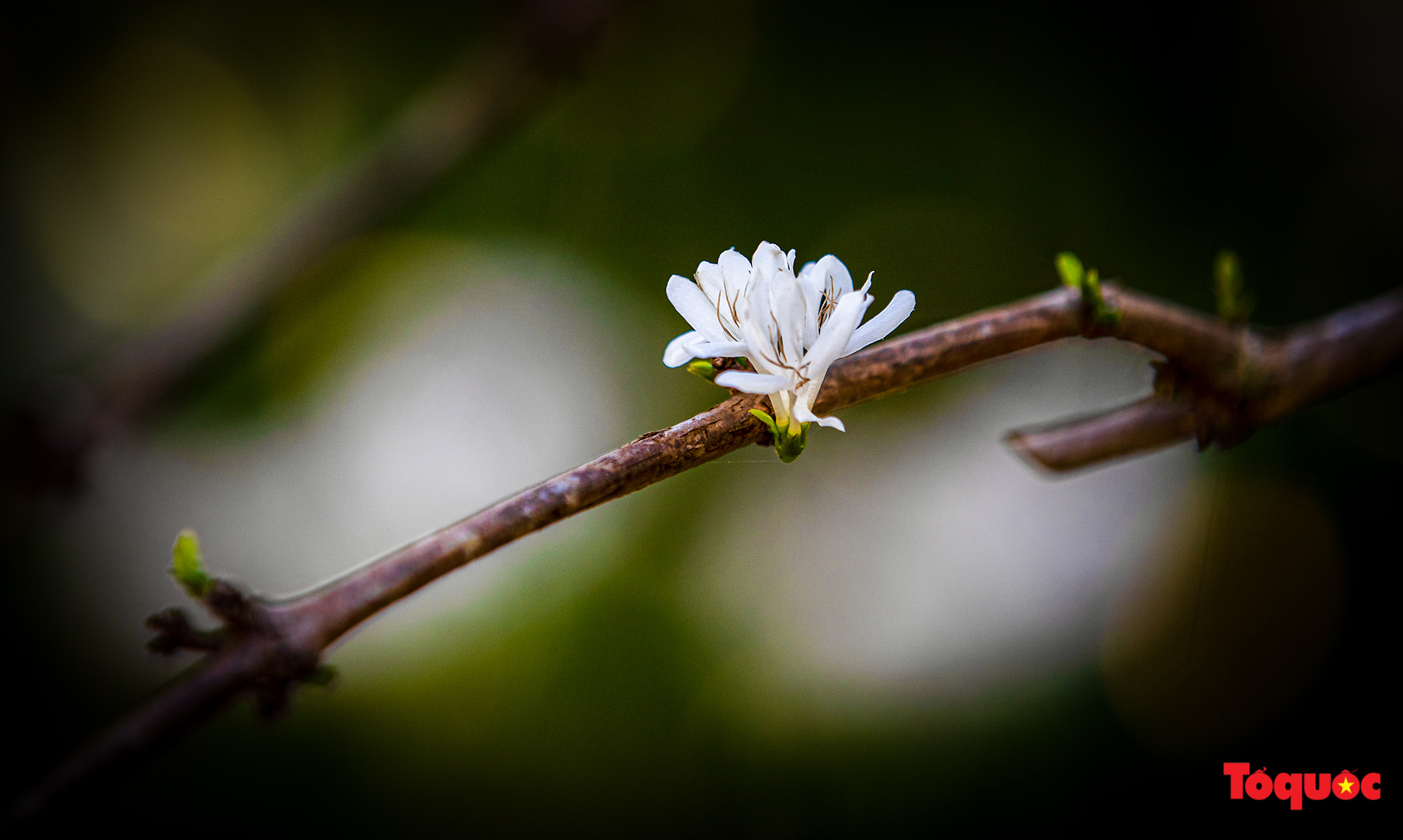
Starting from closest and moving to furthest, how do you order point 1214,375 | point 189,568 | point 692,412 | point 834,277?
1. point 189,568
2. point 834,277
3. point 1214,375
4. point 692,412

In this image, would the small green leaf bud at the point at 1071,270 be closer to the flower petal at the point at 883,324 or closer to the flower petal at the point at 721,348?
the flower petal at the point at 883,324

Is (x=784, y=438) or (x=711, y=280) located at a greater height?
(x=711, y=280)

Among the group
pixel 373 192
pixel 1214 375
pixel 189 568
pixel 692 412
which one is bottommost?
pixel 189 568

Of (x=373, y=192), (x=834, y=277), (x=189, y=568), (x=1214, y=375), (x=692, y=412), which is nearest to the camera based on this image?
(x=189, y=568)

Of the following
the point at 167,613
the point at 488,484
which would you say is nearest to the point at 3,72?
the point at 488,484

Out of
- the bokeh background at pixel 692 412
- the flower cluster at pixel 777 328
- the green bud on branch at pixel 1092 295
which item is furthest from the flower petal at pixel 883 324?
the bokeh background at pixel 692 412

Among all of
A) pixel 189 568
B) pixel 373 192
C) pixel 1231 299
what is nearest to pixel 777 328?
pixel 189 568

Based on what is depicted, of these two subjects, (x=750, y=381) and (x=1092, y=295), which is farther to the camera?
(x=1092, y=295)

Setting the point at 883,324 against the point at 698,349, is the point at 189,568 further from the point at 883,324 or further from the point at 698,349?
the point at 883,324
